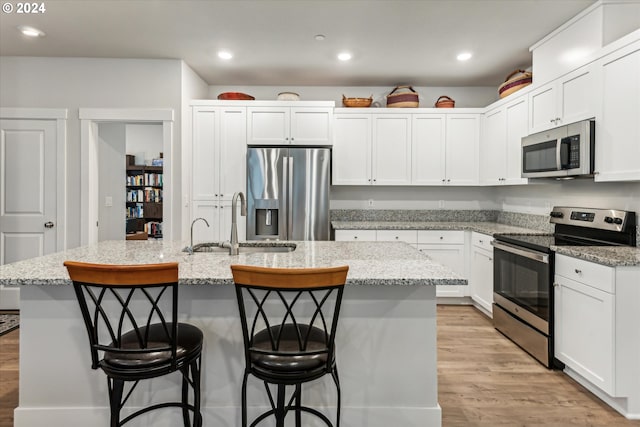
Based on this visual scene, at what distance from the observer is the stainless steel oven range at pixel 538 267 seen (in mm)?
2664

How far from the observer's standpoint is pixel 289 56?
12.5ft

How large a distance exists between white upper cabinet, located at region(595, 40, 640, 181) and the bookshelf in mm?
6932

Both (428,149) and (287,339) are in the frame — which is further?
(428,149)

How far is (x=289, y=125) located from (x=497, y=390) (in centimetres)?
322

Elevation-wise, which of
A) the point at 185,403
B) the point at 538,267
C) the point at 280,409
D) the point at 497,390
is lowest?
the point at 497,390

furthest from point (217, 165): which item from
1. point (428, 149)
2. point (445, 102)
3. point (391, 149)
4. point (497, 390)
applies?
point (497, 390)

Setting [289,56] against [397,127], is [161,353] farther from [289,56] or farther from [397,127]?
[397,127]

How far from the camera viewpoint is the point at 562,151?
2.84 m

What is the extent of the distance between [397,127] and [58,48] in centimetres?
357

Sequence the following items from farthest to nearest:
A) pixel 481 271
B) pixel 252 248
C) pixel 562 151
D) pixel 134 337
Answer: pixel 481 271
pixel 562 151
pixel 252 248
pixel 134 337

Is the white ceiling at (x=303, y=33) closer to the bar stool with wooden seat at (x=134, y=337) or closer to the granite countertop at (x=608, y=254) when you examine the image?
the granite countertop at (x=608, y=254)

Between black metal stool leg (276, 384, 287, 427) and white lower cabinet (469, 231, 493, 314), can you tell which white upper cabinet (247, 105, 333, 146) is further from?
black metal stool leg (276, 384, 287, 427)

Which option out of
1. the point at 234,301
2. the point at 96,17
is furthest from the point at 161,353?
the point at 96,17

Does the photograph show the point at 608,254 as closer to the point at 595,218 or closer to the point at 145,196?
the point at 595,218
